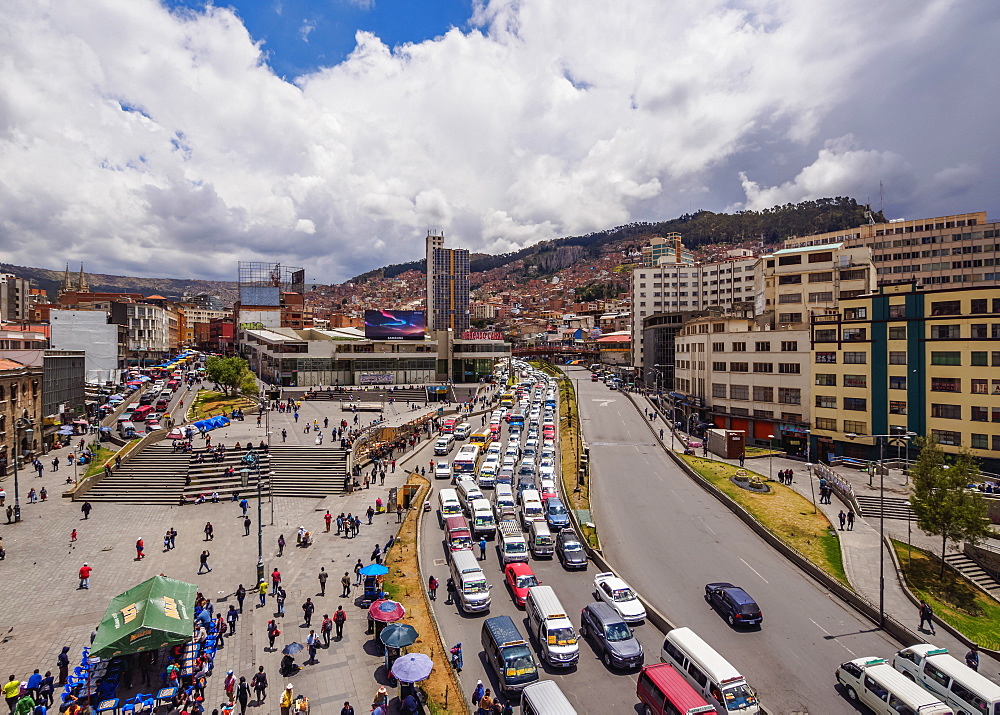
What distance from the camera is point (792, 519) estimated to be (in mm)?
32156

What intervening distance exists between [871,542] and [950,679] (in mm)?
14580

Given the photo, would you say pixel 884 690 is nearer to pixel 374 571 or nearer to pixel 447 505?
pixel 374 571

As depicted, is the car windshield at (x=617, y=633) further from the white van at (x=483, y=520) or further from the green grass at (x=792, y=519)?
the white van at (x=483, y=520)

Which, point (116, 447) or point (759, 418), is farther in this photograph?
point (759, 418)

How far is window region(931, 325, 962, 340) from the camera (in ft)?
134

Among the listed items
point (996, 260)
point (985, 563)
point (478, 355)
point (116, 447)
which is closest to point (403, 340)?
point (478, 355)

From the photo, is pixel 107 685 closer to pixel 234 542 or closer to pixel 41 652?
pixel 41 652

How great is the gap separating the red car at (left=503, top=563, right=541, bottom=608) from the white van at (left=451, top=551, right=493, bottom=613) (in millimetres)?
1026

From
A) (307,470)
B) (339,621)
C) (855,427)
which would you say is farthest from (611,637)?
(855,427)

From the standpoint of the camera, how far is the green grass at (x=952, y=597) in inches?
891

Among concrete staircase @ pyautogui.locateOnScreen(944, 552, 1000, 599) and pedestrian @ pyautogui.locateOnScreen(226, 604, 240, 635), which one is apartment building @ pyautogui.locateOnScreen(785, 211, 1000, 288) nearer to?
concrete staircase @ pyautogui.locateOnScreen(944, 552, 1000, 599)

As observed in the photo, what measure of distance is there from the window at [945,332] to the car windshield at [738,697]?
125 feet

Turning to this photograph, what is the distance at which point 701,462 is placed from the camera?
1761 inches

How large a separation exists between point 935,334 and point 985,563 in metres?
19.7
